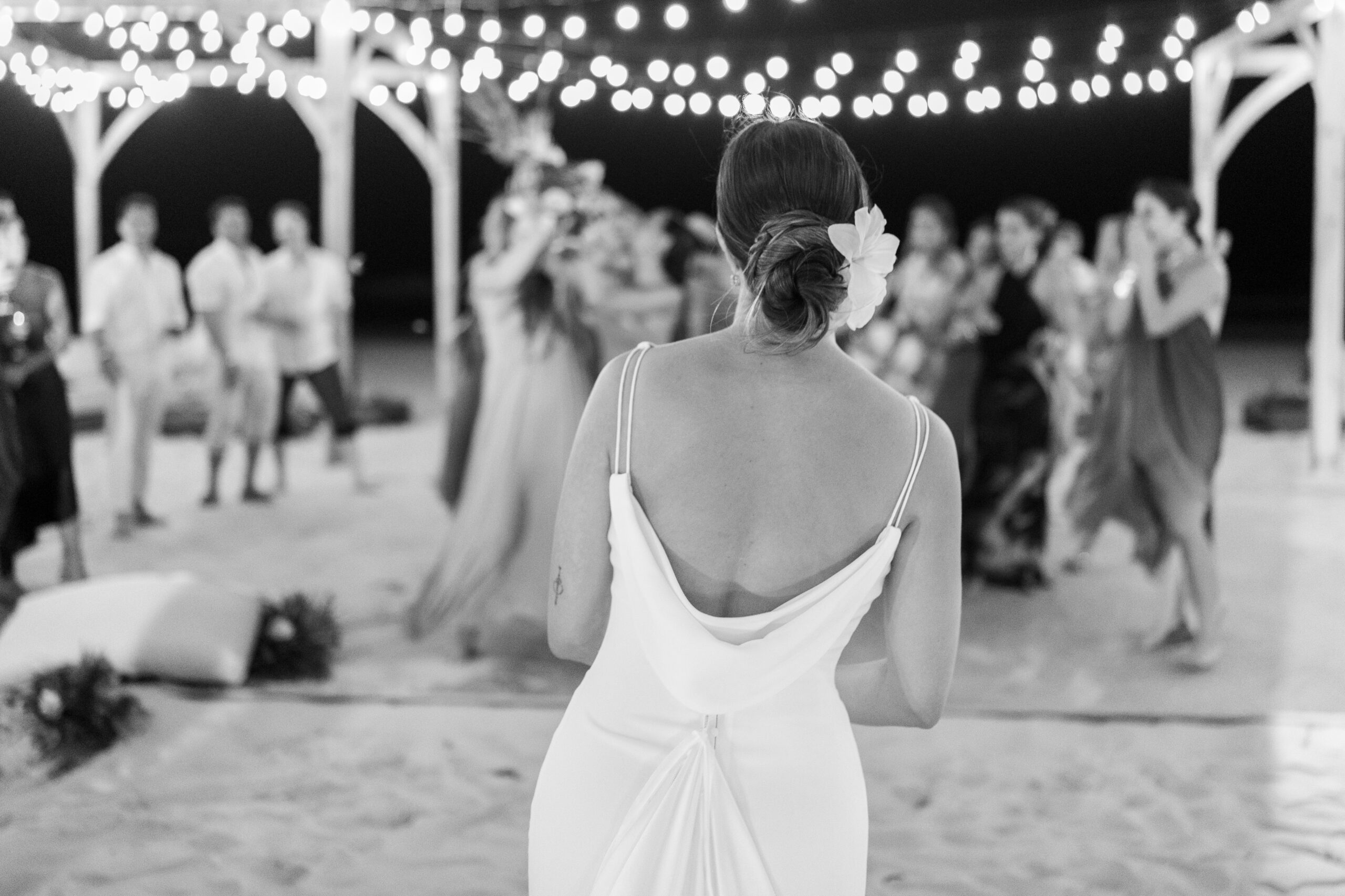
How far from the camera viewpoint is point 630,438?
1.33m

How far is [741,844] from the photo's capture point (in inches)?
53.1

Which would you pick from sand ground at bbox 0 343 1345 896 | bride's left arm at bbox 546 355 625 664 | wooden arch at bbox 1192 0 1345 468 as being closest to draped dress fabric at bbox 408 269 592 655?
sand ground at bbox 0 343 1345 896

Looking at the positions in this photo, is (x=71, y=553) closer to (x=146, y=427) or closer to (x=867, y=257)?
(x=146, y=427)

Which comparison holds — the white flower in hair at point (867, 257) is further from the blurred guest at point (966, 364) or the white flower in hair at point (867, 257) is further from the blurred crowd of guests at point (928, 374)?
the blurred guest at point (966, 364)

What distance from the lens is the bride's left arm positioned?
134 centimetres

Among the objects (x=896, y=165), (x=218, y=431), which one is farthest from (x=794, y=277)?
(x=896, y=165)

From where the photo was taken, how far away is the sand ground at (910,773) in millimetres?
2957

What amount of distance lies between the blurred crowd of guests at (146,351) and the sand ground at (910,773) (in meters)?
0.80

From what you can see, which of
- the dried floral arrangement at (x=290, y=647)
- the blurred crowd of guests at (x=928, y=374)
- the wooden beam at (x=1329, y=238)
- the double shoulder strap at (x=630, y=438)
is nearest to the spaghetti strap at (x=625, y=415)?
the double shoulder strap at (x=630, y=438)

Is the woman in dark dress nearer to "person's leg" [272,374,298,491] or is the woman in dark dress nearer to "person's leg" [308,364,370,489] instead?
"person's leg" [308,364,370,489]

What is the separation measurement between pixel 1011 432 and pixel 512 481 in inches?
88.0

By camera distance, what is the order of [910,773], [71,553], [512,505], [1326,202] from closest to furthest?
[910,773]
[512,505]
[71,553]
[1326,202]

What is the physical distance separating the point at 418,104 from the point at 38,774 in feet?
56.1

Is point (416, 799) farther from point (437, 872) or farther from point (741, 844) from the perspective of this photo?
point (741, 844)
